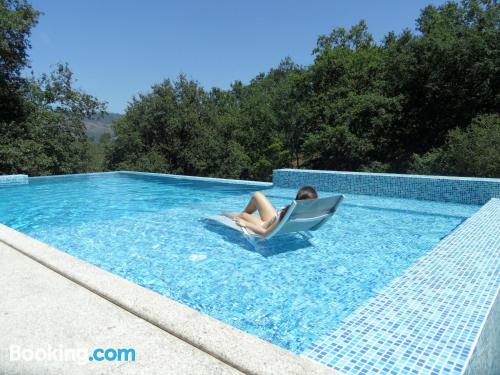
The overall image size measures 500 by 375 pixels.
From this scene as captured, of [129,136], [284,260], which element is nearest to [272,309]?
[284,260]

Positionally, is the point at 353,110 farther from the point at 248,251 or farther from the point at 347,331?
the point at 347,331

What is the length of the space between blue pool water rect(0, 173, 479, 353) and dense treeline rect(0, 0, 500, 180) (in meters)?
7.95

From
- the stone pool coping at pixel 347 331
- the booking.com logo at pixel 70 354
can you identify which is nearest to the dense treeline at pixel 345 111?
the stone pool coping at pixel 347 331

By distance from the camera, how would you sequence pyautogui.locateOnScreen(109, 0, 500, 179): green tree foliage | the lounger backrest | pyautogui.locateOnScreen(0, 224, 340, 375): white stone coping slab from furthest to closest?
pyautogui.locateOnScreen(109, 0, 500, 179): green tree foliage < the lounger backrest < pyautogui.locateOnScreen(0, 224, 340, 375): white stone coping slab

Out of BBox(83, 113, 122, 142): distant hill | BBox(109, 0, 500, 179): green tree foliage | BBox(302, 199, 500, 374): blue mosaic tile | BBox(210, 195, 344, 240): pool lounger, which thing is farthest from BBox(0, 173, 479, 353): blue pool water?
BBox(83, 113, 122, 142): distant hill

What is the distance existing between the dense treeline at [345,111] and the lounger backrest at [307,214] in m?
10.2

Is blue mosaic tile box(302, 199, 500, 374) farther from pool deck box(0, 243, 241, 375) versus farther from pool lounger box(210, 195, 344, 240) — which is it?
pool lounger box(210, 195, 344, 240)

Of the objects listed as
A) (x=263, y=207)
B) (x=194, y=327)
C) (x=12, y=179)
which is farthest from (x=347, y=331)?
(x=12, y=179)

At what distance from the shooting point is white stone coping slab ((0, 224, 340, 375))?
1.83 m

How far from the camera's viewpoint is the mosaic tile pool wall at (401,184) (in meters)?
7.42

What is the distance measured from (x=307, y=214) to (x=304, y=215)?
44 mm

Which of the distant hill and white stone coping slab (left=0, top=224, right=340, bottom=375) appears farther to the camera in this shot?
the distant hill

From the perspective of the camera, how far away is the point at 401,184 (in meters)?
8.50

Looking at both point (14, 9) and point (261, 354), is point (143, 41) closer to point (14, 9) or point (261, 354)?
point (14, 9)
